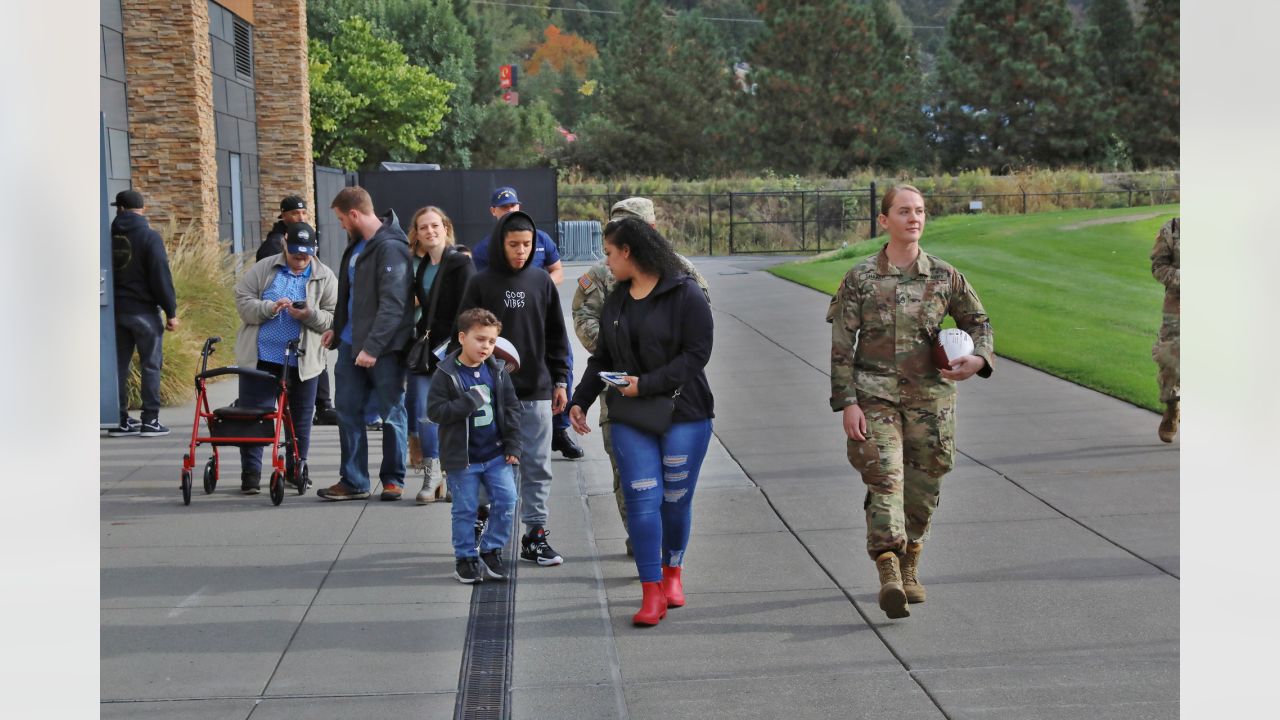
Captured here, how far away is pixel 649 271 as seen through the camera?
6.54 meters

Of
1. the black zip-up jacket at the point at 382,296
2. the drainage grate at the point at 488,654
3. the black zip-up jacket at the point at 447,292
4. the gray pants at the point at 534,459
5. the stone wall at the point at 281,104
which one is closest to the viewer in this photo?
the drainage grate at the point at 488,654

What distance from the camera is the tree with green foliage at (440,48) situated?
210ft

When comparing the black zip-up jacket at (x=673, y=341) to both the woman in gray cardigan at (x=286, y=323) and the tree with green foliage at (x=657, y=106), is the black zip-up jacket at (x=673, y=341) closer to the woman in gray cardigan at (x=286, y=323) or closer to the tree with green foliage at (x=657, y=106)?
the woman in gray cardigan at (x=286, y=323)

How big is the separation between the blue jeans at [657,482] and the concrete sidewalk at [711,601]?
333 millimetres

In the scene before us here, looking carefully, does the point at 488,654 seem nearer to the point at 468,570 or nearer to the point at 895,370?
the point at 468,570

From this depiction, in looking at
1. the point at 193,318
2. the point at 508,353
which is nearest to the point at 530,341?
the point at 508,353

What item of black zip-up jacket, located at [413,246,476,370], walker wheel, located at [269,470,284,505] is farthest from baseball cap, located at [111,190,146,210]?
black zip-up jacket, located at [413,246,476,370]

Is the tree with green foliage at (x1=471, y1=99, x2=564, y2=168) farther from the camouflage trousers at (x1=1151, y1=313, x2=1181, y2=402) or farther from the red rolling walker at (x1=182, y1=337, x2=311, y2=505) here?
the red rolling walker at (x1=182, y1=337, x2=311, y2=505)

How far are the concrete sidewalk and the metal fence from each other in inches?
1484

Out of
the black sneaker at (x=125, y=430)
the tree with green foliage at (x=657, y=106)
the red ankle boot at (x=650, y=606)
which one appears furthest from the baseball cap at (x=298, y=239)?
the tree with green foliage at (x=657, y=106)

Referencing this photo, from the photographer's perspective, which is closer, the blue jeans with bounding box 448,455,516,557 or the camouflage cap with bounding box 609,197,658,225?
the blue jeans with bounding box 448,455,516,557

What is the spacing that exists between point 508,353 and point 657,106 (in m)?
66.3

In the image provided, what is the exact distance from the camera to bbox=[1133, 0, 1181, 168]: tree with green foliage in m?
63.8
